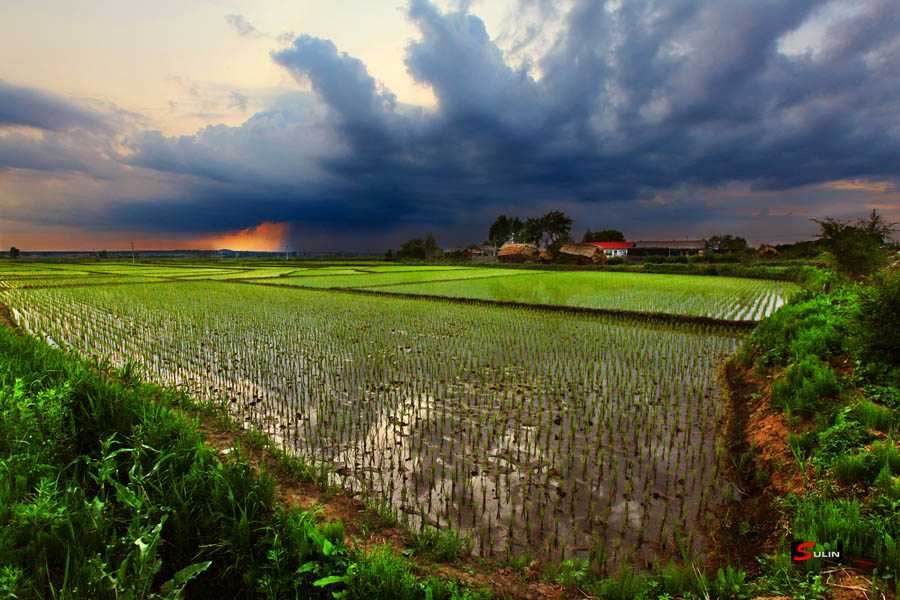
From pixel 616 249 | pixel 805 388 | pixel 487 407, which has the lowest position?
pixel 487 407

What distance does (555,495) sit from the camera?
317 cm

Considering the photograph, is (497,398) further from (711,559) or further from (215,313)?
(215,313)

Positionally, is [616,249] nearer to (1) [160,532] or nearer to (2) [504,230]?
(2) [504,230]

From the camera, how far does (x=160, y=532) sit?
2.10 metres

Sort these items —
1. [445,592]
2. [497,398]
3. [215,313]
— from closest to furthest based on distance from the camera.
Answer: [445,592] → [497,398] → [215,313]

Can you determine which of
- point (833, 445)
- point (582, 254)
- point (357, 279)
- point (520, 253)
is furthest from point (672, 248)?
point (833, 445)

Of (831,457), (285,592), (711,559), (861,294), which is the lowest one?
(711,559)

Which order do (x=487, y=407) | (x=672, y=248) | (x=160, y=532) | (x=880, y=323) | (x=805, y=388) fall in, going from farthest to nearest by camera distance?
(x=672, y=248) < (x=487, y=407) < (x=880, y=323) < (x=805, y=388) < (x=160, y=532)

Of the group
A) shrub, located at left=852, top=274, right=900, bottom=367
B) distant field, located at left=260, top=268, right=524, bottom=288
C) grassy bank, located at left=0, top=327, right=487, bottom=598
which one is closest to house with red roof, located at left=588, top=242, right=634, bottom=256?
distant field, located at left=260, top=268, right=524, bottom=288

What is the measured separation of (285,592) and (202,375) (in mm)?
5259

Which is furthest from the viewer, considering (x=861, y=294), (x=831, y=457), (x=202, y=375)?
(x=202, y=375)

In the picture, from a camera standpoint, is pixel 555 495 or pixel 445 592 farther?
pixel 555 495

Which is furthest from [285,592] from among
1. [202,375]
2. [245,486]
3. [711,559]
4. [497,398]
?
[202,375]

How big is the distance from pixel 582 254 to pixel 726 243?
26282 millimetres
